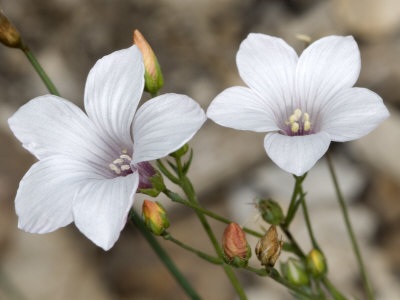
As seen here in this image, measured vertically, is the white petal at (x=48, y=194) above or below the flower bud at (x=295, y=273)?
above

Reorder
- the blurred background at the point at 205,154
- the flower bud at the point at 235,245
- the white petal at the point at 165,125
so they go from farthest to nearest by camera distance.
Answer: the blurred background at the point at 205,154, the flower bud at the point at 235,245, the white petal at the point at 165,125

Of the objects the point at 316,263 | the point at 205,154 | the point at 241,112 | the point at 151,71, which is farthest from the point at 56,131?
the point at 205,154

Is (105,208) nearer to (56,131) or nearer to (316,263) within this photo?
(56,131)

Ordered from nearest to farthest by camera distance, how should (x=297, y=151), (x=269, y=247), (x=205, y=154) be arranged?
(x=297, y=151)
(x=269, y=247)
(x=205, y=154)

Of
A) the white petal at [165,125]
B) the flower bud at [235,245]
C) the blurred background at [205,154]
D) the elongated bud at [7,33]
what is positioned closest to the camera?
the white petal at [165,125]

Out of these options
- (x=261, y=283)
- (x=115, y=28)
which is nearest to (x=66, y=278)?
(x=261, y=283)

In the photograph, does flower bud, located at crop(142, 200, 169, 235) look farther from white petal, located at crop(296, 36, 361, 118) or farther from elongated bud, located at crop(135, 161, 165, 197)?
white petal, located at crop(296, 36, 361, 118)

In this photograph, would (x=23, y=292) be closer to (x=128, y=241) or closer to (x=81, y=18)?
(x=128, y=241)

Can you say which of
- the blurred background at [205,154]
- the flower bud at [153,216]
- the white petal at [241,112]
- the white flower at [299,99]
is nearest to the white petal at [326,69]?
the white flower at [299,99]

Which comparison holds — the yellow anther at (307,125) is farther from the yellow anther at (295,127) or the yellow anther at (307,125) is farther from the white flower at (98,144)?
the white flower at (98,144)
